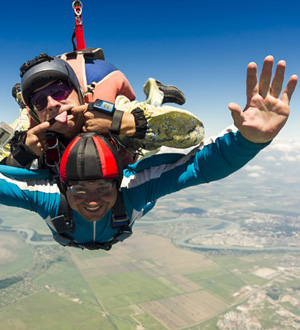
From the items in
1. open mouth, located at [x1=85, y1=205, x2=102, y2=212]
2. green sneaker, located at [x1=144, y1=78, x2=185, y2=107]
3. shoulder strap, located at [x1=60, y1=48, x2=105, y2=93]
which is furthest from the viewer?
green sneaker, located at [x1=144, y1=78, x2=185, y2=107]

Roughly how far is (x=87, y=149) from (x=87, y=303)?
3993cm

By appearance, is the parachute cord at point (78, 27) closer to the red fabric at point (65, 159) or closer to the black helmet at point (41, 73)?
the black helmet at point (41, 73)

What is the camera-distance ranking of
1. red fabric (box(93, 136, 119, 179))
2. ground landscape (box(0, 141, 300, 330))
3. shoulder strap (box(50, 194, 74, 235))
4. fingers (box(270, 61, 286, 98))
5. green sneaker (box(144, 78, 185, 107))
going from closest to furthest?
fingers (box(270, 61, 286, 98)) → red fabric (box(93, 136, 119, 179)) → shoulder strap (box(50, 194, 74, 235)) → green sneaker (box(144, 78, 185, 107)) → ground landscape (box(0, 141, 300, 330))

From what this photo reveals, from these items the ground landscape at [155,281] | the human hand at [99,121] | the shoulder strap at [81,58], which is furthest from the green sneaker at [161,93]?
the ground landscape at [155,281]

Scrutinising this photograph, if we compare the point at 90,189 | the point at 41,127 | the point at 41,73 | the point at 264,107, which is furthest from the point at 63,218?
the point at 264,107

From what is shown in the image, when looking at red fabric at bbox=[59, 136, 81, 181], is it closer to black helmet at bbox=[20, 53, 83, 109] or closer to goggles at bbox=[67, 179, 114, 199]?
goggles at bbox=[67, 179, 114, 199]

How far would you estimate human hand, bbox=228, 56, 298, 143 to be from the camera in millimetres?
1920

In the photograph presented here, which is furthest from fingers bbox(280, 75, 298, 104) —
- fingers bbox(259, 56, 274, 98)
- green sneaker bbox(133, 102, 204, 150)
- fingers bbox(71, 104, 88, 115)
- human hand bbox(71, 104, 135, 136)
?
fingers bbox(71, 104, 88, 115)

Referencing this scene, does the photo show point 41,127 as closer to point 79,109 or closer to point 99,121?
point 79,109

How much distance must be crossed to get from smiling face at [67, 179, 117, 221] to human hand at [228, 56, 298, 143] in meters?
1.29

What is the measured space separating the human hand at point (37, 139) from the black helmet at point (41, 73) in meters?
0.24

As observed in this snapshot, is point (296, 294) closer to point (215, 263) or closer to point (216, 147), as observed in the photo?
point (215, 263)

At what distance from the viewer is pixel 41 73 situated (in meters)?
2.38

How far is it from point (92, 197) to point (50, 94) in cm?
95
